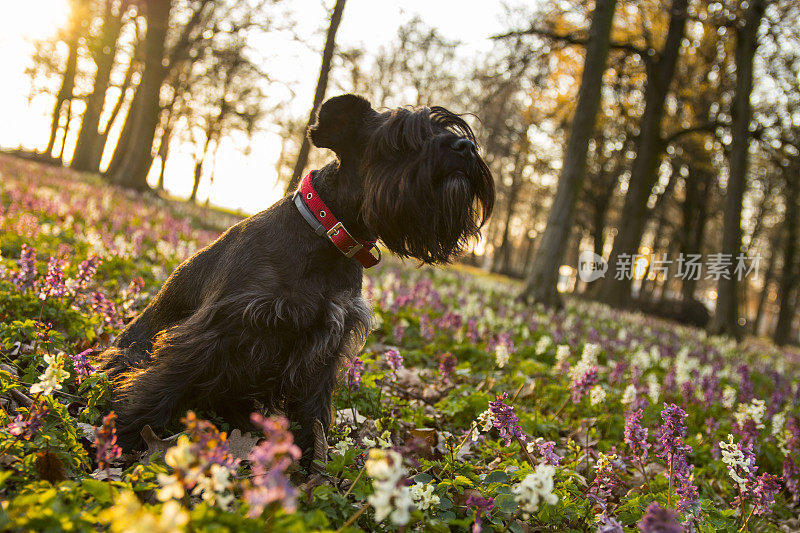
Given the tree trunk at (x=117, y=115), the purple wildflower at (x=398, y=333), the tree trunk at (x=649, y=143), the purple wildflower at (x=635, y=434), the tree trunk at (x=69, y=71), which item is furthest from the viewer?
the tree trunk at (x=69, y=71)

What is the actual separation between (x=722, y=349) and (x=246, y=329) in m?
12.4

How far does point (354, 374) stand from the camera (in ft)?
11.8

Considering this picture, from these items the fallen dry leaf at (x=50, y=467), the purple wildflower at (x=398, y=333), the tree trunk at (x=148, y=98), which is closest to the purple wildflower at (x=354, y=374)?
the fallen dry leaf at (x=50, y=467)

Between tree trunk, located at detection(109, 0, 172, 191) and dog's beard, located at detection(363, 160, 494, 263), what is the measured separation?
17.5 metres

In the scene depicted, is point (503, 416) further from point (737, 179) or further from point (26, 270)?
point (737, 179)

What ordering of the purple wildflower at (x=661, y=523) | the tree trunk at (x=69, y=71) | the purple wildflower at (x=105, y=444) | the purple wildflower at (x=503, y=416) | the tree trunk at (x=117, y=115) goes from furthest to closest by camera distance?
the tree trunk at (x=69, y=71) < the tree trunk at (x=117, y=115) < the purple wildflower at (x=503, y=416) < the purple wildflower at (x=105, y=444) < the purple wildflower at (x=661, y=523)

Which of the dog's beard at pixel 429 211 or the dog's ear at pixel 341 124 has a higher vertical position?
the dog's ear at pixel 341 124

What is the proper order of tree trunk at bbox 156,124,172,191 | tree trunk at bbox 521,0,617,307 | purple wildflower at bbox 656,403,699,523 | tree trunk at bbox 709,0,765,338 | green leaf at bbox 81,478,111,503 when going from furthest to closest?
1. tree trunk at bbox 156,124,172,191
2. tree trunk at bbox 709,0,765,338
3. tree trunk at bbox 521,0,617,307
4. purple wildflower at bbox 656,403,699,523
5. green leaf at bbox 81,478,111,503

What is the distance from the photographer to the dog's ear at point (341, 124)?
125 inches

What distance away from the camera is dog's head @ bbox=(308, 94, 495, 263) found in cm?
306

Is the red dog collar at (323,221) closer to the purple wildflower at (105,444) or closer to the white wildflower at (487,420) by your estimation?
the white wildflower at (487,420)

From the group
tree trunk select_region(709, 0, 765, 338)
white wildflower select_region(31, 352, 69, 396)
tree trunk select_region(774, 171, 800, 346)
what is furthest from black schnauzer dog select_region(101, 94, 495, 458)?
tree trunk select_region(774, 171, 800, 346)

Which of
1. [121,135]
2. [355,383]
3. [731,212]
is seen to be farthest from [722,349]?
[121,135]

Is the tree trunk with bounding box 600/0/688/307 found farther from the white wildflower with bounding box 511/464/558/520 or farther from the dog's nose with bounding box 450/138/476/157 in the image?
the white wildflower with bounding box 511/464/558/520
